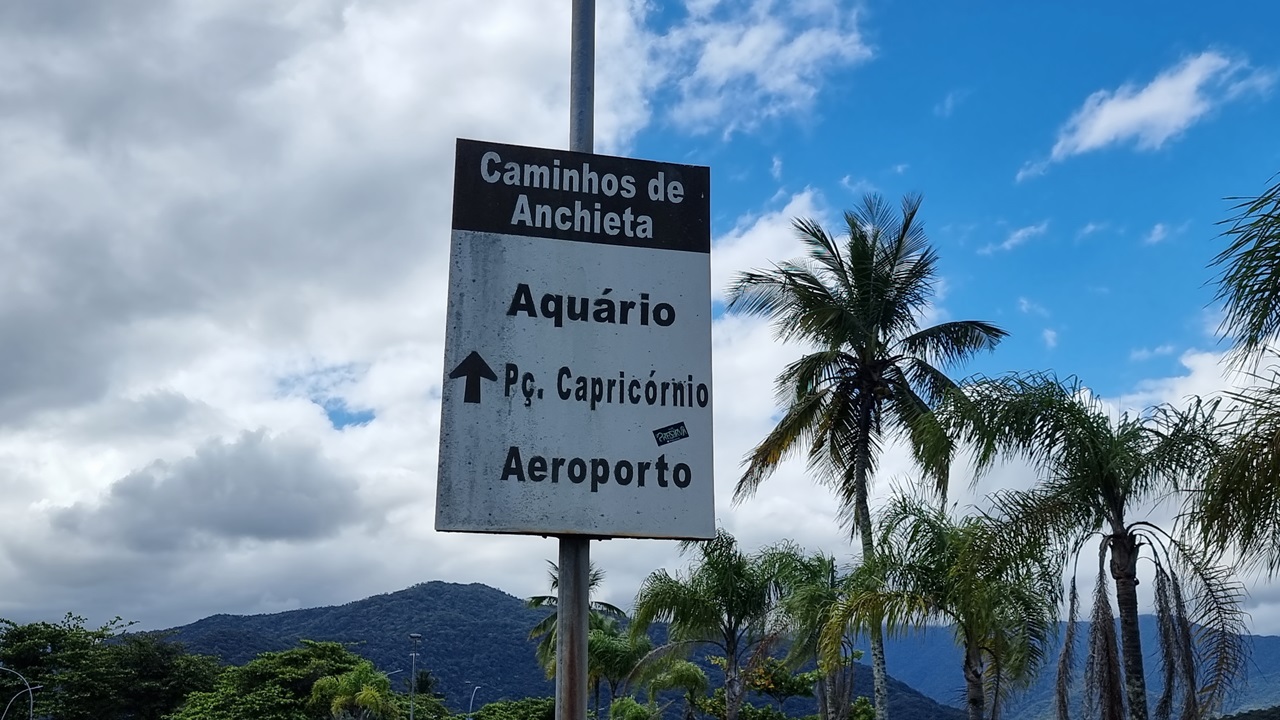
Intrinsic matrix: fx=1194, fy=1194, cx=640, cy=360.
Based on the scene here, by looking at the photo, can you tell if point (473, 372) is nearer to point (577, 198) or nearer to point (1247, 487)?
point (577, 198)

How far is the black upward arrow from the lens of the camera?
19.2 feet

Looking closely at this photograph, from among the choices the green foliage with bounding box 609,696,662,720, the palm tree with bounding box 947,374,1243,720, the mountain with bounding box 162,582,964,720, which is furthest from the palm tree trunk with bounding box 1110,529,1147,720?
the mountain with bounding box 162,582,964,720

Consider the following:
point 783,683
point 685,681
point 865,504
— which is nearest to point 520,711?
point 783,683

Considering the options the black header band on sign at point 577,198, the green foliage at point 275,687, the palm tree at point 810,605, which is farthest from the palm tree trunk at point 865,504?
the green foliage at point 275,687

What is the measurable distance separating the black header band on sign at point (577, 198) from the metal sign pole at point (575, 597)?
0.23 metres

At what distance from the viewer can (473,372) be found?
19.2 feet

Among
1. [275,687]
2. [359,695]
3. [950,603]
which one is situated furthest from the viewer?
[275,687]

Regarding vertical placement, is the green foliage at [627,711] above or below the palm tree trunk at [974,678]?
below

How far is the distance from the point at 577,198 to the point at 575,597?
2.03 meters

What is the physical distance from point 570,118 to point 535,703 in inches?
2836

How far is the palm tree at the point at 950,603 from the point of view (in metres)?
17.0

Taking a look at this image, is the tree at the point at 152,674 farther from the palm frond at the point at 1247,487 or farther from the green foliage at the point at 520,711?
the palm frond at the point at 1247,487

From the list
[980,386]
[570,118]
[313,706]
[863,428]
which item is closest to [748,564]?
[863,428]

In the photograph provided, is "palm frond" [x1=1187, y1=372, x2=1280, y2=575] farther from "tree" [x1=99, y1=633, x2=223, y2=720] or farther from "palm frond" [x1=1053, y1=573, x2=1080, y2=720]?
"tree" [x1=99, y1=633, x2=223, y2=720]
